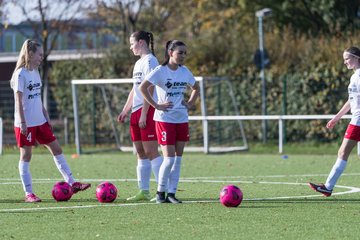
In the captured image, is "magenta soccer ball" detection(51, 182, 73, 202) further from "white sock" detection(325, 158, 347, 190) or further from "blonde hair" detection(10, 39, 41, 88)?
"white sock" detection(325, 158, 347, 190)

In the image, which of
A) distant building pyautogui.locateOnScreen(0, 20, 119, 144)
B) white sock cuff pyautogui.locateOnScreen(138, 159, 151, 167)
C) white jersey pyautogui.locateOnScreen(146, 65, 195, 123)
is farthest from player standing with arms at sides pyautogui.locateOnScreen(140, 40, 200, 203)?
distant building pyautogui.locateOnScreen(0, 20, 119, 144)

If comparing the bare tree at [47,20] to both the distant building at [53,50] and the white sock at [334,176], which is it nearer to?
the distant building at [53,50]

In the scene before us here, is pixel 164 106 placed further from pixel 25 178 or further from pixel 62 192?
pixel 25 178

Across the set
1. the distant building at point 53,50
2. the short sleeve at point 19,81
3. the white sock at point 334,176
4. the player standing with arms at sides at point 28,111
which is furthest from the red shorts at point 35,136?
the distant building at point 53,50

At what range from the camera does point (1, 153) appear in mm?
27938

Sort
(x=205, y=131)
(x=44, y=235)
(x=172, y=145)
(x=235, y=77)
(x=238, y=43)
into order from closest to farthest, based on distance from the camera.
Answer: (x=44, y=235)
(x=172, y=145)
(x=205, y=131)
(x=235, y=77)
(x=238, y=43)

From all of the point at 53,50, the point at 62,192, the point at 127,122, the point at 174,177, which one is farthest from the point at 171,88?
the point at 53,50

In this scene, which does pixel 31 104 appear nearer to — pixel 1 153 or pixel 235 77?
pixel 1 153

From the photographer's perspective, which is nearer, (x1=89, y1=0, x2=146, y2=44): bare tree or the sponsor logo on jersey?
the sponsor logo on jersey

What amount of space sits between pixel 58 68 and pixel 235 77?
25.2 feet

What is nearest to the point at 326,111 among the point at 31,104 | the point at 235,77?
the point at 235,77

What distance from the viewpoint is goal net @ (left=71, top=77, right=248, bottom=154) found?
28.0 metres

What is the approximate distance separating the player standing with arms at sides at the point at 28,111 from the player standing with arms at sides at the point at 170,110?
4.52 ft

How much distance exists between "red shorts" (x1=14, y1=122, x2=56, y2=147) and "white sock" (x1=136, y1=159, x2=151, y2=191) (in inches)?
49.3
